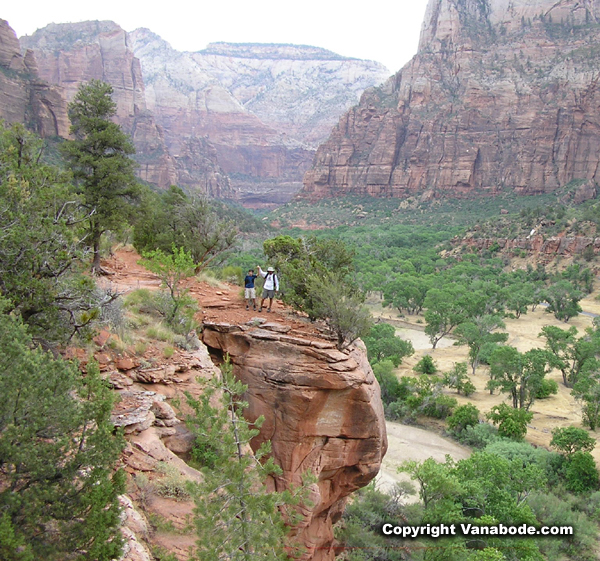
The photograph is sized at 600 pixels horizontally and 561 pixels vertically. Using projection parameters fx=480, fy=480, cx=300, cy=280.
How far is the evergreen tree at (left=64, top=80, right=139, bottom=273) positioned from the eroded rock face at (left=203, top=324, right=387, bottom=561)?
6631 mm

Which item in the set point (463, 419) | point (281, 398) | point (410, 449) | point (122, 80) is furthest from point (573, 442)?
point (122, 80)

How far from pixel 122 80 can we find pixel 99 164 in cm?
14662

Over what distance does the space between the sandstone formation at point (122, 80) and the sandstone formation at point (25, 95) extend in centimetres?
4643

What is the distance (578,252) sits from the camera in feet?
186

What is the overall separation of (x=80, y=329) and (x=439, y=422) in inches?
872

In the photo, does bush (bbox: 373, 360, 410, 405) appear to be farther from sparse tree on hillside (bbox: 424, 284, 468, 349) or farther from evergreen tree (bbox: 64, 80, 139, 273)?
evergreen tree (bbox: 64, 80, 139, 273)

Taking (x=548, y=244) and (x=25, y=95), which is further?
(x=25, y=95)

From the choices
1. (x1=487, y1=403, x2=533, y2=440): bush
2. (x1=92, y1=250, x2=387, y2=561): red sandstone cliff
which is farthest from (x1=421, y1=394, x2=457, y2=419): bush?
(x1=92, y1=250, x2=387, y2=561): red sandstone cliff

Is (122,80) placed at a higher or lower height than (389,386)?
higher

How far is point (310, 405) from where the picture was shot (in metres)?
9.93

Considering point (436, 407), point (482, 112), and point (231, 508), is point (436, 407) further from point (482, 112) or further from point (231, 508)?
point (482, 112)

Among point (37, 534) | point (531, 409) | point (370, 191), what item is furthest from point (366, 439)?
point (370, 191)

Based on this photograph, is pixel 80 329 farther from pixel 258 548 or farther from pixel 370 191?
pixel 370 191

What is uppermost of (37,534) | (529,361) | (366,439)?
(37,534)
